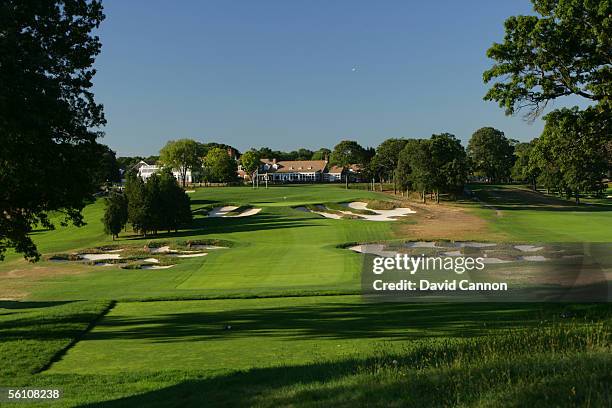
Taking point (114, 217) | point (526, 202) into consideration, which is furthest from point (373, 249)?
point (526, 202)

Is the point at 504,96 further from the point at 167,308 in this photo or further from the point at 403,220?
the point at 403,220

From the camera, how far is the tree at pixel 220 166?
146375 mm

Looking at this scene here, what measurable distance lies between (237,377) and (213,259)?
3083cm

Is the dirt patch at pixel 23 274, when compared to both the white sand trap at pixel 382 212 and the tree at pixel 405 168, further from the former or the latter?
the tree at pixel 405 168

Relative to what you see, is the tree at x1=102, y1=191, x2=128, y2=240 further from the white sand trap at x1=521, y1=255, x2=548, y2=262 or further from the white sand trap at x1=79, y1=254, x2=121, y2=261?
the white sand trap at x1=521, y1=255, x2=548, y2=262

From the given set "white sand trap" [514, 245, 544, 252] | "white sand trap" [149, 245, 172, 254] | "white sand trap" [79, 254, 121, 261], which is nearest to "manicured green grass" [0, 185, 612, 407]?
"white sand trap" [79, 254, 121, 261]

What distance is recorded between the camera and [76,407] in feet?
32.1

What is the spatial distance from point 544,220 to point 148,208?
47974mm

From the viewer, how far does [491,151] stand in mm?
161625

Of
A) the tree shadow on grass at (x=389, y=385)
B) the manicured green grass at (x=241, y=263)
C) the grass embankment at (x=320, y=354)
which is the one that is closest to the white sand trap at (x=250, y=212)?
the manicured green grass at (x=241, y=263)

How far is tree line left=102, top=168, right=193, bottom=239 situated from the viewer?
60281mm

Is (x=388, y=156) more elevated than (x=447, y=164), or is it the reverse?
(x=388, y=156)

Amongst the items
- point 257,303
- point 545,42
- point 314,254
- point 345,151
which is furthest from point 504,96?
point 345,151

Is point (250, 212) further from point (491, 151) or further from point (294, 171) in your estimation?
point (294, 171)
